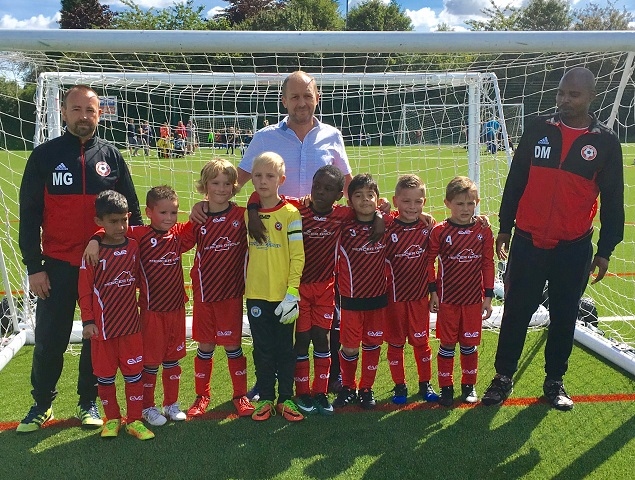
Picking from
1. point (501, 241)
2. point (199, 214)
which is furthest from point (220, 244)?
point (501, 241)

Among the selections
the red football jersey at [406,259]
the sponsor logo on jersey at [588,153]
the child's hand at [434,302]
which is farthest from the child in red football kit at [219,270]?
the sponsor logo on jersey at [588,153]

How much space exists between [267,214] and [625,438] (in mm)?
2420

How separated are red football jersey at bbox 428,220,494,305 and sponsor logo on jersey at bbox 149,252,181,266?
5.14ft

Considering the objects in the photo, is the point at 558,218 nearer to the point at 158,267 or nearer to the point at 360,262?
the point at 360,262

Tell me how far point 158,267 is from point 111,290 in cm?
30

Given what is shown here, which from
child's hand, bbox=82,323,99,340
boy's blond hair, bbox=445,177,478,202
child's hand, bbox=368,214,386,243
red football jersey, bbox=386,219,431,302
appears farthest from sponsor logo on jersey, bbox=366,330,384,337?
child's hand, bbox=82,323,99,340

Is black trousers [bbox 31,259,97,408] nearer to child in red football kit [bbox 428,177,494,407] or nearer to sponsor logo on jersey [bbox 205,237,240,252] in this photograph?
sponsor logo on jersey [bbox 205,237,240,252]

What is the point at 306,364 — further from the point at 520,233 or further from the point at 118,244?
the point at 520,233

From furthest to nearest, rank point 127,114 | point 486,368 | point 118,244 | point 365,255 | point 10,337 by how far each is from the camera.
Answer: point 127,114
point 10,337
point 486,368
point 365,255
point 118,244

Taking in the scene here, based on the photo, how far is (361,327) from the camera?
350 centimetres

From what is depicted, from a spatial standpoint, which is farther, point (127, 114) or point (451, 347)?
point (127, 114)

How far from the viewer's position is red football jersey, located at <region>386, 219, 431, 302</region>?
3.49 meters

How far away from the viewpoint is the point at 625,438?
3.21 metres

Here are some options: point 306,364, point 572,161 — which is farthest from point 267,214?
point 572,161
